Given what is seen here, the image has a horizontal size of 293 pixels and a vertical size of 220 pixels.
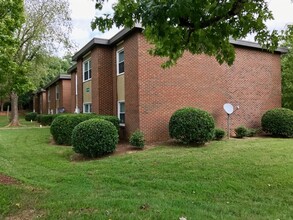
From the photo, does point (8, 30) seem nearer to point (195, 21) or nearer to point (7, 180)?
point (7, 180)

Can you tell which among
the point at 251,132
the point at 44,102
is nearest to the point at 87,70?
the point at 251,132

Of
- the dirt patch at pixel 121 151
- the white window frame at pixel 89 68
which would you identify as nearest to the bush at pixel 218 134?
the dirt patch at pixel 121 151

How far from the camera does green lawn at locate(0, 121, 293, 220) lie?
472 centimetres

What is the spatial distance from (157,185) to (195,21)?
3629mm

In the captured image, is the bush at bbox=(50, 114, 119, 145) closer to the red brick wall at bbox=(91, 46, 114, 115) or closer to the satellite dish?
the red brick wall at bbox=(91, 46, 114, 115)

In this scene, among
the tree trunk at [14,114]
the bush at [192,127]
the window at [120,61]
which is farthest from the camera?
the tree trunk at [14,114]

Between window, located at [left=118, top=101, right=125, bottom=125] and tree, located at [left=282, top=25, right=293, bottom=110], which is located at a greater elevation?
tree, located at [left=282, top=25, right=293, bottom=110]

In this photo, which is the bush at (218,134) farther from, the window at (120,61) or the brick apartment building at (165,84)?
the window at (120,61)

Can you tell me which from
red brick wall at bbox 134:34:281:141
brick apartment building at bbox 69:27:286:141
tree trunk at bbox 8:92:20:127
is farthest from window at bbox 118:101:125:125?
tree trunk at bbox 8:92:20:127

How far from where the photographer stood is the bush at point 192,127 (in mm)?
10781

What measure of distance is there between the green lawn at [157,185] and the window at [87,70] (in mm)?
7421

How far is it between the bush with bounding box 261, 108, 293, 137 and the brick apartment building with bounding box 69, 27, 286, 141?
3.32ft

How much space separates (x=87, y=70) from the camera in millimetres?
17281

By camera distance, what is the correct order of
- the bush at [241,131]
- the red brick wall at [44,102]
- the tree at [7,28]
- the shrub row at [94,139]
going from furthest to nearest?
the red brick wall at [44,102] < the bush at [241,131] < the shrub row at [94,139] < the tree at [7,28]
